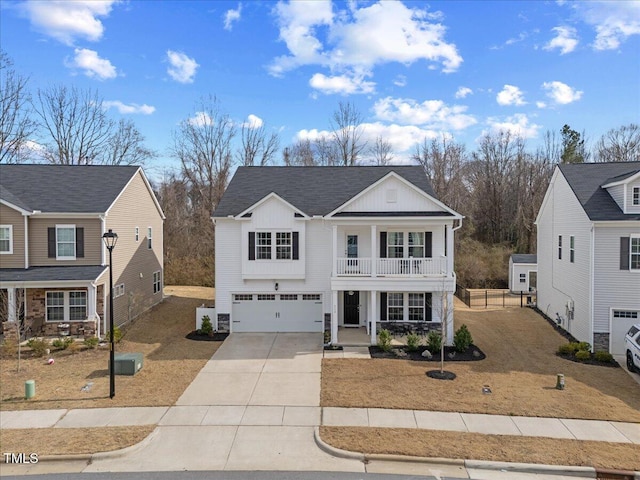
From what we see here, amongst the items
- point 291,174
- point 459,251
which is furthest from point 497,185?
point 291,174

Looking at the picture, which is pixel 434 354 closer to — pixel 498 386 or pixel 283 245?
pixel 498 386

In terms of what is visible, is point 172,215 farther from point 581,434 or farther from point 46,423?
point 581,434

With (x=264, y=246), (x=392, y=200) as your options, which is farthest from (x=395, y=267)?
(x=264, y=246)

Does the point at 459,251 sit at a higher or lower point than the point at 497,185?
lower

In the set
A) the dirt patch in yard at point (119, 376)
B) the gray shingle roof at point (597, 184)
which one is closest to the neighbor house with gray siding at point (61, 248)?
the dirt patch in yard at point (119, 376)

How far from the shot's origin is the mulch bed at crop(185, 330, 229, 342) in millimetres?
18922

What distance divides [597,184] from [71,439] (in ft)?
68.8

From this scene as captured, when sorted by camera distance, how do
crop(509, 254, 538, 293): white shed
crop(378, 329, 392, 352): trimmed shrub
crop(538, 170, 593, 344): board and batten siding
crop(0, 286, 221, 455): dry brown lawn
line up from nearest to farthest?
crop(0, 286, 221, 455): dry brown lawn → crop(378, 329, 392, 352): trimmed shrub → crop(538, 170, 593, 344): board and batten siding → crop(509, 254, 538, 293): white shed

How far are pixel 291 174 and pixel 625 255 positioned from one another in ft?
49.8

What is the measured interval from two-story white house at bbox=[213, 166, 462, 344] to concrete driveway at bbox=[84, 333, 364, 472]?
13.4ft

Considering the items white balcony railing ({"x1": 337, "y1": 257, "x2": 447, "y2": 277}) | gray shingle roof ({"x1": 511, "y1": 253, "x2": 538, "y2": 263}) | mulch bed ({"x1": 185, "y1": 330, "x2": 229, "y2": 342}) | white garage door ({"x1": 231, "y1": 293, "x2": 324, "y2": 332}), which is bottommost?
mulch bed ({"x1": 185, "y1": 330, "x2": 229, "y2": 342})

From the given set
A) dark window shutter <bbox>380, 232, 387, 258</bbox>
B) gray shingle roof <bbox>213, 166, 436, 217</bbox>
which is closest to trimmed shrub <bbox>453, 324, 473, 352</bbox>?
dark window shutter <bbox>380, 232, 387, 258</bbox>

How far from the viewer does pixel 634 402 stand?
12.2 m

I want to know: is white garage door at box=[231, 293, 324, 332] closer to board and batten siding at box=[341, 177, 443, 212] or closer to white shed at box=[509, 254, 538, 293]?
board and batten siding at box=[341, 177, 443, 212]
